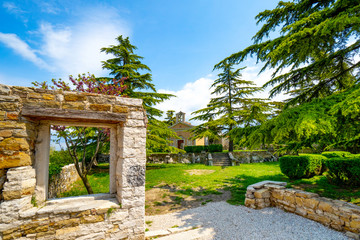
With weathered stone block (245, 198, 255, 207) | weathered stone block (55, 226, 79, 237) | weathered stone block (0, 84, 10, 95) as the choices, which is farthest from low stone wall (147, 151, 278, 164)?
weathered stone block (0, 84, 10, 95)

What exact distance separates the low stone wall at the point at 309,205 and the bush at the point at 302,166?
11.8 feet

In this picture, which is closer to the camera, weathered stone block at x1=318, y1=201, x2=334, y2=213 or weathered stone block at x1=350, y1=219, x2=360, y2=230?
weathered stone block at x1=350, y1=219, x2=360, y2=230

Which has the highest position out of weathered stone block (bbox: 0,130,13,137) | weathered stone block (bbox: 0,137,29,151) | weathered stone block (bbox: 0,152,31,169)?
weathered stone block (bbox: 0,130,13,137)

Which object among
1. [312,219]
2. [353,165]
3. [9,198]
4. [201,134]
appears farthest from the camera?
[201,134]

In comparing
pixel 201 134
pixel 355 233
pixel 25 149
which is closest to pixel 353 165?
pixel 355 233

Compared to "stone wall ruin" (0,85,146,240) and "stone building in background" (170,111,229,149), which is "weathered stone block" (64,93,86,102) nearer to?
"stone wall ruin" (0,85,146,240)

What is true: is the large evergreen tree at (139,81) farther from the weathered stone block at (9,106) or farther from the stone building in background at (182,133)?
the stone building in background at (182,133)

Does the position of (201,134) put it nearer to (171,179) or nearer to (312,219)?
(171,179)

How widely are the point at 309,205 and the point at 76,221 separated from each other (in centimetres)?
557

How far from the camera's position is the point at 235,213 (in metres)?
4.80

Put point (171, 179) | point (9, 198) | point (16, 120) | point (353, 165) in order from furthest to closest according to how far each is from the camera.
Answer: point (171, 179) → point (353, 165) → point (16, 120) → point (9, 198)

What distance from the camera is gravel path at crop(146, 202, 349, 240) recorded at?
11.7ft

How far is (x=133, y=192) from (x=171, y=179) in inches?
264

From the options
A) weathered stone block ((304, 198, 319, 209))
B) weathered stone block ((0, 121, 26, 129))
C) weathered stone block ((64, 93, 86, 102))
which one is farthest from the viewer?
weathered stone block ((304, 198, 319, 209))
